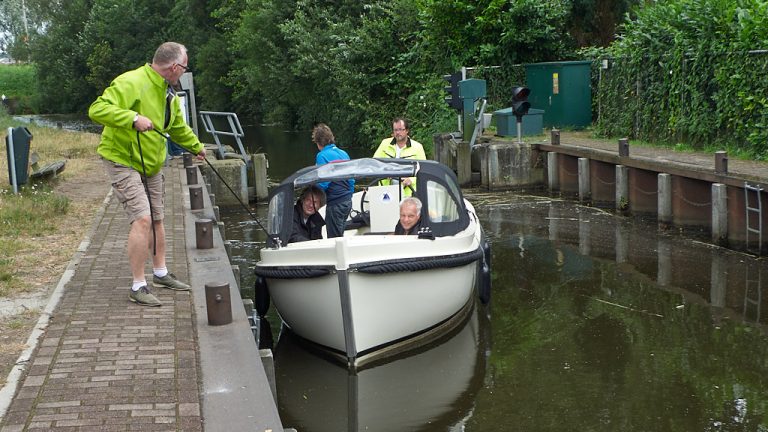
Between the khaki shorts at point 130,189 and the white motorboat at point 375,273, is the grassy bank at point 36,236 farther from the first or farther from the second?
the white motorboat at point 375,273

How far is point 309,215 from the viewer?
32.7 feet

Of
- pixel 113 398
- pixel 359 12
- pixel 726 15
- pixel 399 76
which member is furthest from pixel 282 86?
pixel 113 398

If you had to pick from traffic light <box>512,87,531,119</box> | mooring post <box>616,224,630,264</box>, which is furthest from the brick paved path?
traffic light <box>512,87,531,119</box>

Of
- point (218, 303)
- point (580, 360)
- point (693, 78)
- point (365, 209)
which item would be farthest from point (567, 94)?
point (218, 303)

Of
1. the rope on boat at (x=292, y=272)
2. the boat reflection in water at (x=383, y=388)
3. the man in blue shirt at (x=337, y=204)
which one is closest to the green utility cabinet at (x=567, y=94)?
the man in blue shirt at (x=337, y=204)

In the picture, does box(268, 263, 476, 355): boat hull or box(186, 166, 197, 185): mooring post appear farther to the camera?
box(186, 166, 197, 185): mooring post

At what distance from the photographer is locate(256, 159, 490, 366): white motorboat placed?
27.7ft

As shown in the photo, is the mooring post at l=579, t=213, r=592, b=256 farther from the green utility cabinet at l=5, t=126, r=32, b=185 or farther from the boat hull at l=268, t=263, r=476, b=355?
the green utility cabinet at l=5, t=126, r=32, b=185

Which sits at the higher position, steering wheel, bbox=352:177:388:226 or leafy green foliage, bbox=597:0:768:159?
leafy green foliage, bbox=597:0:768:159

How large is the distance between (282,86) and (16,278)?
117 ft

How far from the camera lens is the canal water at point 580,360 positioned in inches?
302

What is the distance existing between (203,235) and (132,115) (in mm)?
2794

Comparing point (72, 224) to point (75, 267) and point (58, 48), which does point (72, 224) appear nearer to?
point (75, 267)

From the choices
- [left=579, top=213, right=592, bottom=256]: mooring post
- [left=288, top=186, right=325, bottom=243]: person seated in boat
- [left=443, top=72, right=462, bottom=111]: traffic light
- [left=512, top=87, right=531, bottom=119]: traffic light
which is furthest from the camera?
[left=443, top=72, right=462, bottom=111]: traffic light
